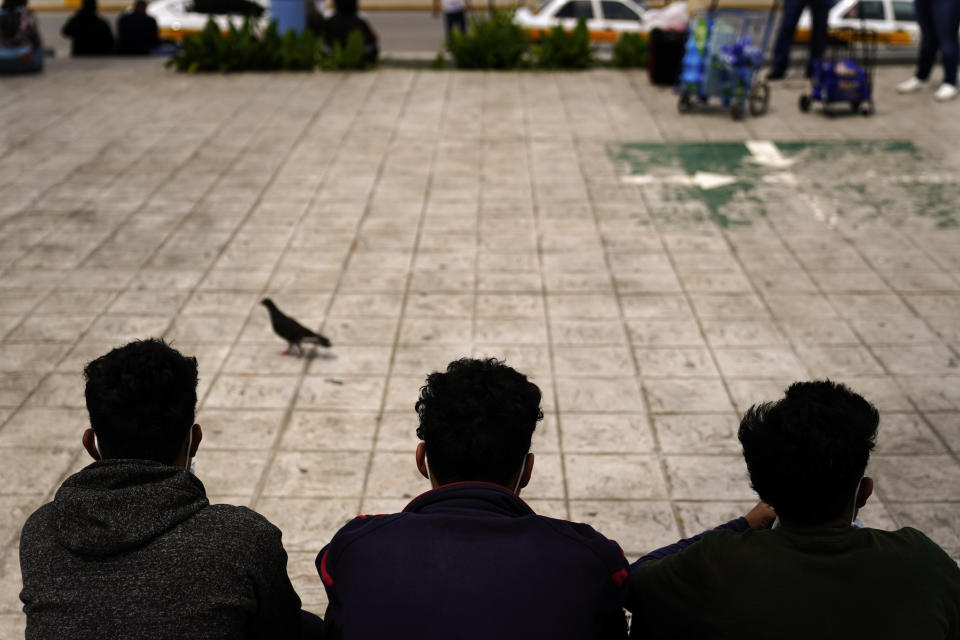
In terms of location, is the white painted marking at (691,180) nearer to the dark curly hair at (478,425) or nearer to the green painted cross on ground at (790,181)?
the green painted cross on ground at (790,181)

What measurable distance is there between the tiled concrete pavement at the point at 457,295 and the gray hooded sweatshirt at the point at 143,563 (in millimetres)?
2025

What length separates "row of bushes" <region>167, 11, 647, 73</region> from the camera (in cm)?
1492

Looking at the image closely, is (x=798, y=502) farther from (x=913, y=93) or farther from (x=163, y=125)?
(x=913, y=93)

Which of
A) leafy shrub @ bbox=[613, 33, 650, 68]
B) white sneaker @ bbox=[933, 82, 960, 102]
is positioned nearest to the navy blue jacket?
white sneaker @ bbox=[933, 82, 960, 102]

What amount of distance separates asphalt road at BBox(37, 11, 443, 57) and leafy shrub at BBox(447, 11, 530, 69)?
16.3 feet

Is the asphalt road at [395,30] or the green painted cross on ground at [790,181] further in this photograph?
the asphalt road at [395,30]

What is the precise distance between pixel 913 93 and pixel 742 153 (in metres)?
4.25

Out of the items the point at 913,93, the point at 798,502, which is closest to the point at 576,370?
the point at 798,502

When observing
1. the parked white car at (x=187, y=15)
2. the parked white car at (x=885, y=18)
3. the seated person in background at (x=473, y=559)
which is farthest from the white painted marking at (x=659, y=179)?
the parked white car at (x=187, y=15)

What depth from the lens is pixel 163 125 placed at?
12.1 meters

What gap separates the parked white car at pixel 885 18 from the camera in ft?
54.9

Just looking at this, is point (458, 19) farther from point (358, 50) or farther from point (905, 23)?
point (905, 23)

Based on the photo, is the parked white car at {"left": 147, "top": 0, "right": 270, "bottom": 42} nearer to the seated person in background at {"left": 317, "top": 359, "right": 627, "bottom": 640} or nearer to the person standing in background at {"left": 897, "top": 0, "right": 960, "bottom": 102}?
the person standing in background at {"left": 897, "top": 0, "right": 960, "bottom": 102}

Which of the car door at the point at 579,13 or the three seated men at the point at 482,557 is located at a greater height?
the car door at the point at 579,13
